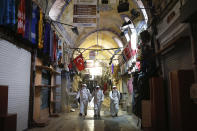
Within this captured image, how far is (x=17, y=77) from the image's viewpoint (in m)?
5.41

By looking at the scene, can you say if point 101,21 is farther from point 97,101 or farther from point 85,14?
point 85,14

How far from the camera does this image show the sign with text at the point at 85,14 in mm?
6531

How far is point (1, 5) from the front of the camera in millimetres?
4121

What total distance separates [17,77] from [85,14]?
136 inches

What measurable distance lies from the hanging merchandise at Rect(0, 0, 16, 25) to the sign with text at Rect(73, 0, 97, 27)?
2540 millimetres

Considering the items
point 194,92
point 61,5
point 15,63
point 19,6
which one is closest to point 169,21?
point 194,92

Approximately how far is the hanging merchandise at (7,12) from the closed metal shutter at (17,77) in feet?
2.09

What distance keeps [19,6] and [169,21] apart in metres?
4.55

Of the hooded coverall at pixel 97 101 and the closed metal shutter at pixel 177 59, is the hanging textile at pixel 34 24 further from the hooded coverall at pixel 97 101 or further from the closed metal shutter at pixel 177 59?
the hooded coverall at pixel 97 101

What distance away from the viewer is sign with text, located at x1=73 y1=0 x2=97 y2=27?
6531 mm

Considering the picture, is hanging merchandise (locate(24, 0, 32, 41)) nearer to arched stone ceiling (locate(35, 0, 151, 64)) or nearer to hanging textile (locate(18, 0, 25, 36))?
hanging textile (locate(18, 0, 25, 36))

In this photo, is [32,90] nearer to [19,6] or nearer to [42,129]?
[42,129]

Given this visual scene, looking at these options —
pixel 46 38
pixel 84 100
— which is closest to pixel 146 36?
pixel 46 38

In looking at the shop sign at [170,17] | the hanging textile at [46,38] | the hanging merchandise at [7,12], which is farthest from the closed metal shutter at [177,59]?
the hanging textile at [46,38]
